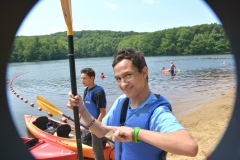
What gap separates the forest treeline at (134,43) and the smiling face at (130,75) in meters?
45.1

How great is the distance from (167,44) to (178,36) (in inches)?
155

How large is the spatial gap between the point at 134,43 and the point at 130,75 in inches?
2197

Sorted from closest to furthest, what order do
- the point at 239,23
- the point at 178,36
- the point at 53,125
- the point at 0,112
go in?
the point at 239,23 < the point at 0,112 < the point at 53,125 < the point at 178,36

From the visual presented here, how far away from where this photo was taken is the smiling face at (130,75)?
1340 millimetres

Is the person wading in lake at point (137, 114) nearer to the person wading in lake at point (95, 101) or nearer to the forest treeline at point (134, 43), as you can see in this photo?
the person wading in lake at point (95, 101)

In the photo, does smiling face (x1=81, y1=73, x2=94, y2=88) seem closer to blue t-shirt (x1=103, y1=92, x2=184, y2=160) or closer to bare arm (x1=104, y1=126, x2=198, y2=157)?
blue t-shirt (x1=103, y1=92, x2=184, y2=160)

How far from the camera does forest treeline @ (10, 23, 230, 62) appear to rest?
156 ft

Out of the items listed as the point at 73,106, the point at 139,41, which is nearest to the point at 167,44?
the point at 139,41

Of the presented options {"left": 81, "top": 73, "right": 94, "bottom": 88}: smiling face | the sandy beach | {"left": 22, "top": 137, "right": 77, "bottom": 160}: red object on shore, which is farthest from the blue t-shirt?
{"left": 22, "top": 137, "right": 77, "bottom": 160}: red object on shore

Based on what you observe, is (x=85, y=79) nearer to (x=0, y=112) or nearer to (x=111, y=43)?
(x=0, y=112)

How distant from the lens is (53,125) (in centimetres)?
643

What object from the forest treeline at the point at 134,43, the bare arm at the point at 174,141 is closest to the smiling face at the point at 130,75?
the bare arm at the point at 174,141

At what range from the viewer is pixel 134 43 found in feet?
184

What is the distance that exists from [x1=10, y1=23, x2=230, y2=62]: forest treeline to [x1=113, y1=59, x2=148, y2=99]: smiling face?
45.1 metres
